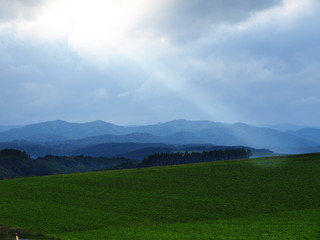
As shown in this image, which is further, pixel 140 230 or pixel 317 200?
pixel 317 200


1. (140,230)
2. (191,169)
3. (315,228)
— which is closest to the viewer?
(315,228)

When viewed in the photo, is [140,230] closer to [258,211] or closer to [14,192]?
[258,211]

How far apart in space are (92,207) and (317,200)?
4570 cm

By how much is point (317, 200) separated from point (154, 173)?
50317 millimetres

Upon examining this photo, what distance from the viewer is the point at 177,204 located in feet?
197

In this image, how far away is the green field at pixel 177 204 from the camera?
41031 mm

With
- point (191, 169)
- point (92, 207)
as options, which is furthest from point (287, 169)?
point (92, 207)

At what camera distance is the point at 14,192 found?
2916 inches

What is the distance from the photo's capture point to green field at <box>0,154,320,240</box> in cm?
4103

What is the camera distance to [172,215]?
52.6m

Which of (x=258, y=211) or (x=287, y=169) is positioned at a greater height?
(x=287, y=169)

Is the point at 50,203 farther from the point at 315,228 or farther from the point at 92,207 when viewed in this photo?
the point at 315,228

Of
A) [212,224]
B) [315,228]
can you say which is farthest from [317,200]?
[212,224]

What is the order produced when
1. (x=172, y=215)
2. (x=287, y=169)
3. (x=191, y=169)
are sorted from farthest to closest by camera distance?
(x=191, y=169) < (x=287, y=169) < (x=172, y=215)
